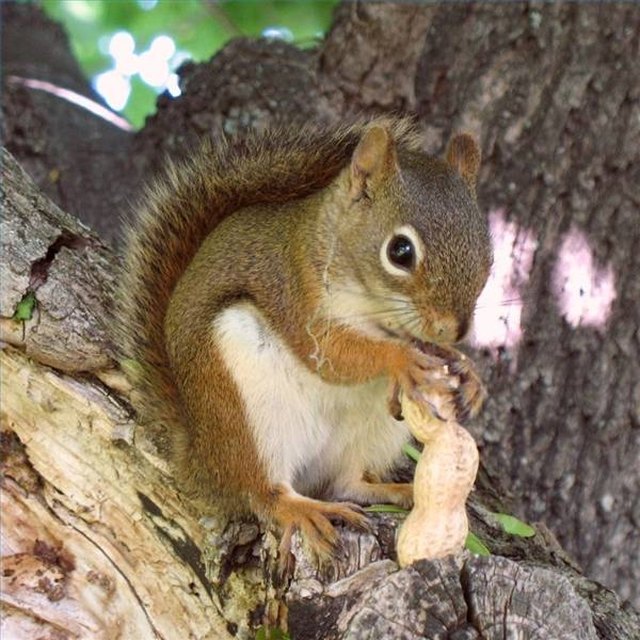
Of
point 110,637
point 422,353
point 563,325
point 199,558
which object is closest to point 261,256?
point 422,353

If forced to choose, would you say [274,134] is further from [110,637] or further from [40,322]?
[110,637]

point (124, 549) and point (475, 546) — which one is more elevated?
point (475, 546)

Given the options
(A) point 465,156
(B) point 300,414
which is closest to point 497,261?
(A) point 465,156

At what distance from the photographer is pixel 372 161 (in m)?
1.79

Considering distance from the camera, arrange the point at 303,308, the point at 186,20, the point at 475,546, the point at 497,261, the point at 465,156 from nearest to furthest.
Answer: the point at 475,546
the point at 303,308
the point at 465,156
the point at 497,261
the point at 186,20

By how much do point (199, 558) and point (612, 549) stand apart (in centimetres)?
106

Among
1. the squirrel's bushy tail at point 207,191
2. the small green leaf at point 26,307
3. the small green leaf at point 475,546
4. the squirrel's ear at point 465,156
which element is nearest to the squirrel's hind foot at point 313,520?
the small green leaf at point 475,546

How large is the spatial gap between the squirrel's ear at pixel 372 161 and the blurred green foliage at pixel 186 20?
5.17ft

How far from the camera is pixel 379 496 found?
1.84 meters

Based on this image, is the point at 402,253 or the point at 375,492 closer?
the point at 402,253

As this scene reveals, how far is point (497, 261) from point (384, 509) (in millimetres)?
816

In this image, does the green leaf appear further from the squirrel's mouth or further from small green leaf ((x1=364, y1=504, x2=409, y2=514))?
the squirrel's mouth

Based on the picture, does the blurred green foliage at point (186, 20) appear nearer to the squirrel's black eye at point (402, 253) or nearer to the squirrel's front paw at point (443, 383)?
the squirrel's black eye at point (402, 253)

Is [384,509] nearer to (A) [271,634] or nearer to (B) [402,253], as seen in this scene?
(A) [271,634]
